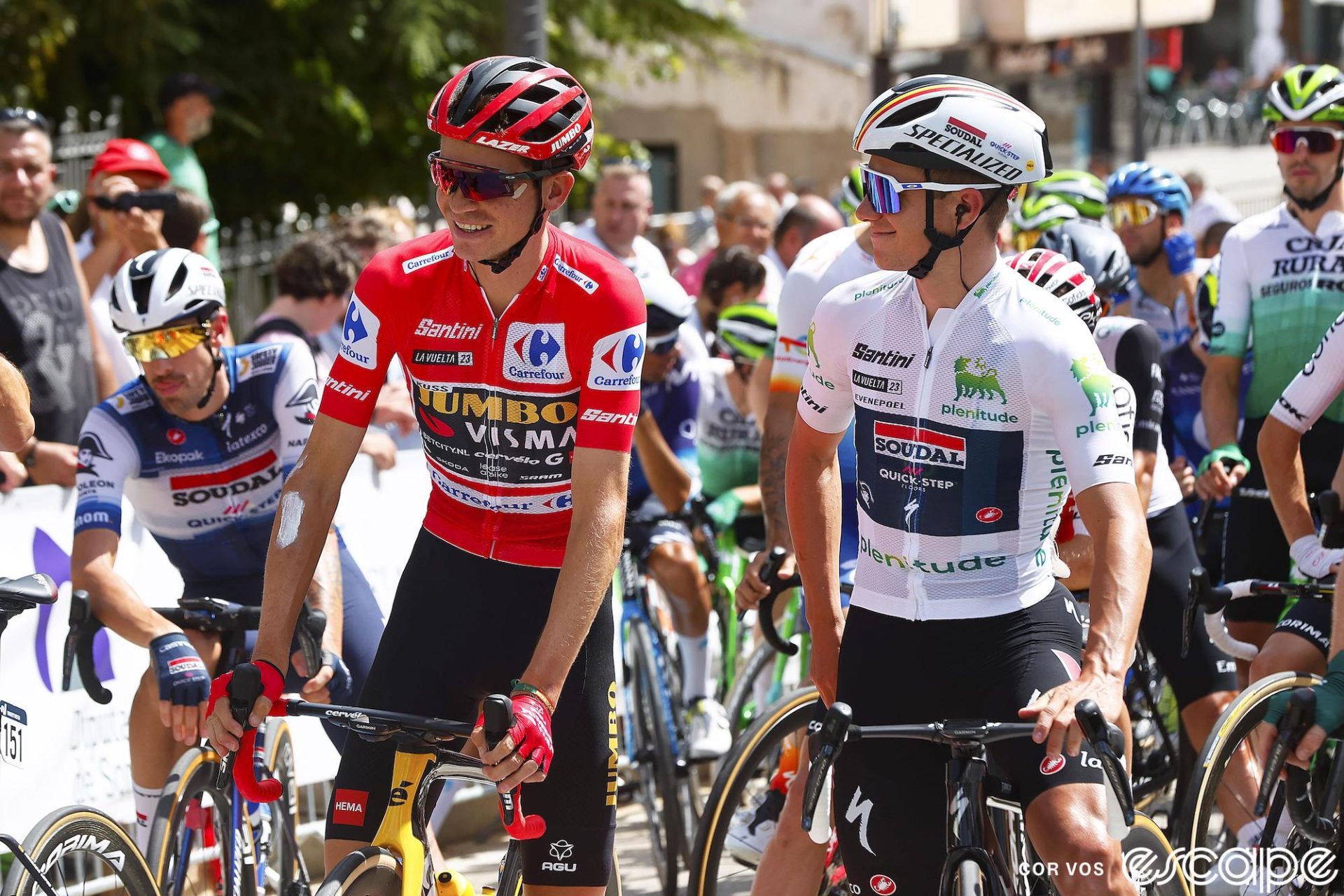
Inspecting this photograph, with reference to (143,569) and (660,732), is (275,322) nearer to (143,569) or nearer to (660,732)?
(143,569)

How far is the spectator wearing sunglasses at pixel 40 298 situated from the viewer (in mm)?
6539

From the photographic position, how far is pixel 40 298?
6.61 metres

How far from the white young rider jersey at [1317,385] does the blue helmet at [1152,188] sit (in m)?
3.01

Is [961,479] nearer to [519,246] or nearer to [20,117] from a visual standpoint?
[519,246]

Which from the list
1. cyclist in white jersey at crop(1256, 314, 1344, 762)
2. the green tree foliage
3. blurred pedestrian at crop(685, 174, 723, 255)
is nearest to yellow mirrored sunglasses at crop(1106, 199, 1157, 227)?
cyclist in white jersey at crop(1256, 314, 1344, 762)

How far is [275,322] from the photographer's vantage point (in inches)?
269

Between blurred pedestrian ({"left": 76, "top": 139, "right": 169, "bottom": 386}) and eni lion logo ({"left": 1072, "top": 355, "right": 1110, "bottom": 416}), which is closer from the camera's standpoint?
eni lion logo ({"left": 1072, "top": 355, "right": 1110, "bottom": 416})

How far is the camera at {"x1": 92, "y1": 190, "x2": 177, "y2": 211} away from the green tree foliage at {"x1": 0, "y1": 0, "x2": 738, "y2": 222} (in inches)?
207

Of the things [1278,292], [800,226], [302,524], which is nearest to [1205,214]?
[800,226]

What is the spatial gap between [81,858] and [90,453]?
1.18m

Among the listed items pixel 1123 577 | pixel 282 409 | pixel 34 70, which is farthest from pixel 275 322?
pixel 34 70

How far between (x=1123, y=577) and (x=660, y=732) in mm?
3111

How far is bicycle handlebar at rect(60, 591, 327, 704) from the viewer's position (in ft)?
13.7

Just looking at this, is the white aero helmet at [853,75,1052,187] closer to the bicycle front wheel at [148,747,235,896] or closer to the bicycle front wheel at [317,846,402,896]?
the bicycle front wheel at [317,846,402,896]
